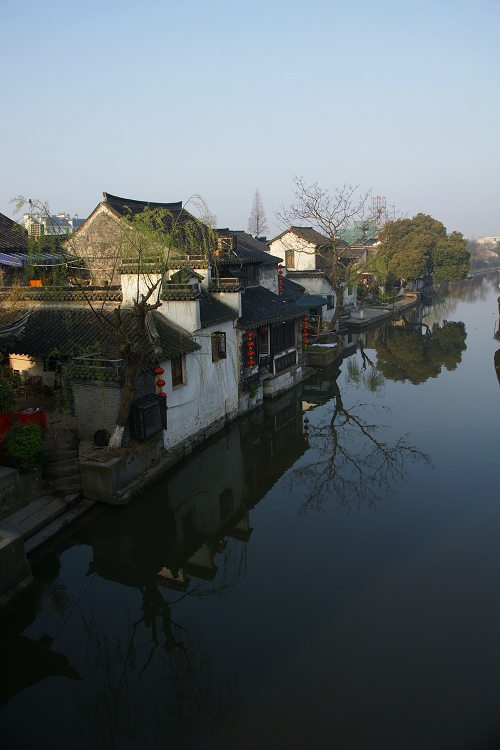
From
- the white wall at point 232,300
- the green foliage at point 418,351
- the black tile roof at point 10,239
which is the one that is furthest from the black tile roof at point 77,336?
the green foliage at point 418,351

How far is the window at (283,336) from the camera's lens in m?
19.1

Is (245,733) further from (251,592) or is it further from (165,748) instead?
(251,592)

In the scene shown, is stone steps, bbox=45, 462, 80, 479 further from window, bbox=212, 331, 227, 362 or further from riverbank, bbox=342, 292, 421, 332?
riverbank, bbox=342, 292, 421, 332

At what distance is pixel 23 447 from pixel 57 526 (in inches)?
64.2

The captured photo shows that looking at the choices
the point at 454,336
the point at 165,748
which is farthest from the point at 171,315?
the point at 454,336

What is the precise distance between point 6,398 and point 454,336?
28602mm

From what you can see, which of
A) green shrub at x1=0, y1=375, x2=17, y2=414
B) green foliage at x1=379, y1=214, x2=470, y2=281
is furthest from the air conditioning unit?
green foliage at x1=379, y1=214, x2=470, y2=281

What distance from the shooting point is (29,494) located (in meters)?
9.95

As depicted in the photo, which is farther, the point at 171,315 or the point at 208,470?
the point at 171,315

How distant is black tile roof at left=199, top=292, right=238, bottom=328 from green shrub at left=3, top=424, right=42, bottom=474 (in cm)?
550

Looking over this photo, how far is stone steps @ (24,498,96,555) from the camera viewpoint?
8.93 metres

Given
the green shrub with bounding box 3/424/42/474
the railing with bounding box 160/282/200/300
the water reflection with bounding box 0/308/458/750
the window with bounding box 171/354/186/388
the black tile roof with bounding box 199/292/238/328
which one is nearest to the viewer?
the water reflection with bounding box 0/308/458/750

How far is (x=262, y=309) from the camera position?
62.1 ft

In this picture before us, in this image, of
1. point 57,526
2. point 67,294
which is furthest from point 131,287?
point 57,526
